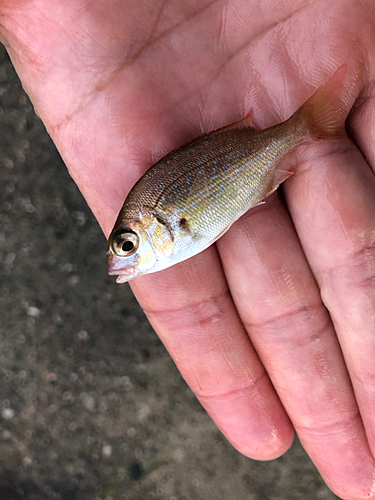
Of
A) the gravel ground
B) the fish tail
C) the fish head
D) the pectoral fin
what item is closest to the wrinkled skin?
the fish tail

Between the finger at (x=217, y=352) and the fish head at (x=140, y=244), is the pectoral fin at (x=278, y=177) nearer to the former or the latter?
the finger at (x=217, y=352)

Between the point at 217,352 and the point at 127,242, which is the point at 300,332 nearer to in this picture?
the point at 217,352

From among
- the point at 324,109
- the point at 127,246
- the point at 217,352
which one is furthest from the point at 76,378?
the point at 324,109

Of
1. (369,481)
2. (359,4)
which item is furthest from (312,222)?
(369,481)

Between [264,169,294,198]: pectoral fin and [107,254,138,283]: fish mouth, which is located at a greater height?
[107,254,138,283]: fish mouth

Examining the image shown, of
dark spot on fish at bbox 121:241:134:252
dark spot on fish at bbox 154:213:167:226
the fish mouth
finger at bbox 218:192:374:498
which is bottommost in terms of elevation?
finger at bbox 218:192:374:498

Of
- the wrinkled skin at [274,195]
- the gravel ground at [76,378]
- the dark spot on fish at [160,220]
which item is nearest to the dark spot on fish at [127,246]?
the dark spot on fish at [160,220]

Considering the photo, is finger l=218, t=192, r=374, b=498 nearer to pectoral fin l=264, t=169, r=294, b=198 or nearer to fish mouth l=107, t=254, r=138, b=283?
pectoral fin l=264, t=169, r=294, b=198
